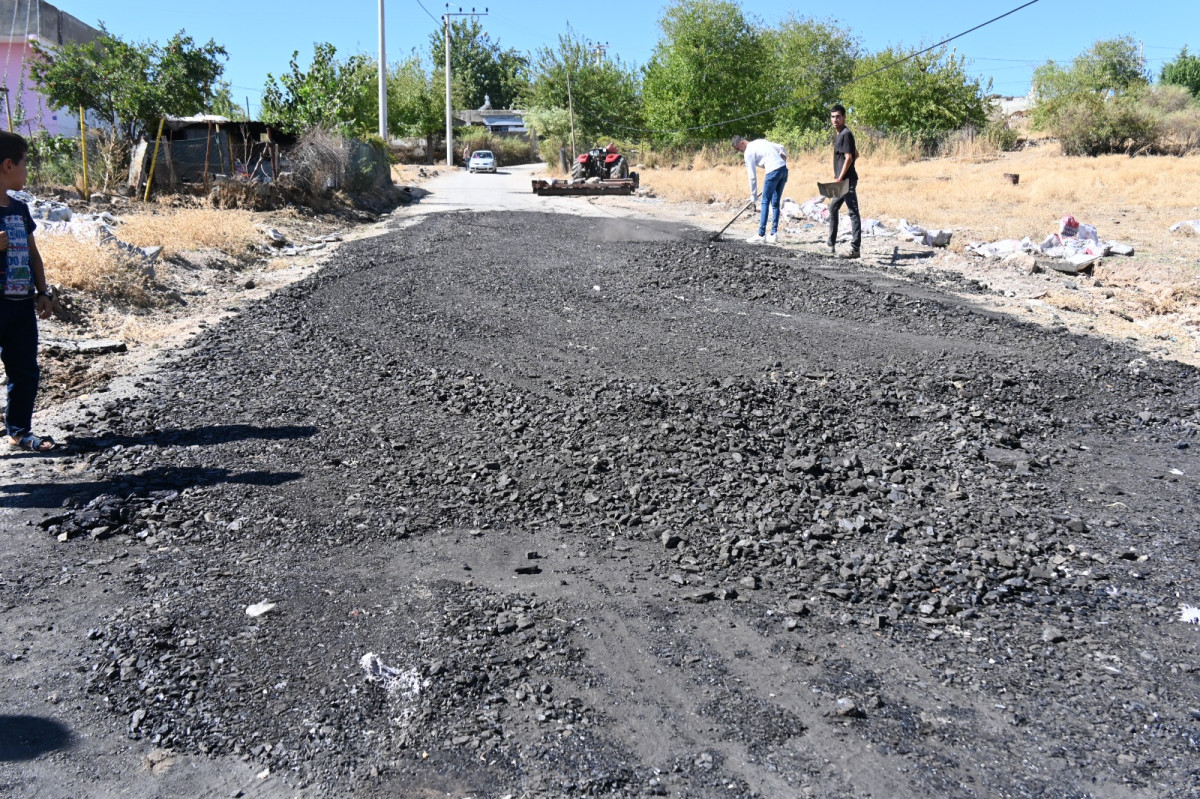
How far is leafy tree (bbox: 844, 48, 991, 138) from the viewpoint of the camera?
37.8 metres

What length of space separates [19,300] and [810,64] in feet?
193

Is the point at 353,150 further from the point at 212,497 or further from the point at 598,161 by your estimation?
the point at 212,497

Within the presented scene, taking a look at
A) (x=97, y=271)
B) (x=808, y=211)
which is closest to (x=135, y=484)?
(x=97, y=271)

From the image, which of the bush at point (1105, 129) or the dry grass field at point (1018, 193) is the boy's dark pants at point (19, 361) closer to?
the dry grass field at point (1018, 193)

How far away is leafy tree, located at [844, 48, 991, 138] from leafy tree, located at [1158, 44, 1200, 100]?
87.8 ft

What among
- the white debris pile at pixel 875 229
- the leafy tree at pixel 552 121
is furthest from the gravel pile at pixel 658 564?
the leafy tree at pixel 552 121

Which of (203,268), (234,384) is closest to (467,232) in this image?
(203,268)

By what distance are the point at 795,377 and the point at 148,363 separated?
4931 millimetres

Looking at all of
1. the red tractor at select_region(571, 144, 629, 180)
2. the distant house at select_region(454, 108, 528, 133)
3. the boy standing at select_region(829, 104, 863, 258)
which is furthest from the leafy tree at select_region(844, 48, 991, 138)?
the distant house at select_region(454, 108, 528, 133)

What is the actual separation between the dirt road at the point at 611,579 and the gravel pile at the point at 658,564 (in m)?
0.01

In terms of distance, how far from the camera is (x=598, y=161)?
3020 cm

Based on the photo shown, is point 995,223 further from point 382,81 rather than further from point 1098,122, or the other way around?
point 382,81

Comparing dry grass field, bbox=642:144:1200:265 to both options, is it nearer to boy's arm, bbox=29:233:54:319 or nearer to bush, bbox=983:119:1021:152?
bush, bbox=983:119:1021:152

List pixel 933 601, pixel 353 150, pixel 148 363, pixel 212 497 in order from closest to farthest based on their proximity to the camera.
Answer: pixel 933 601
pixel 212 497
pixel 148 363
pixel 353 150
